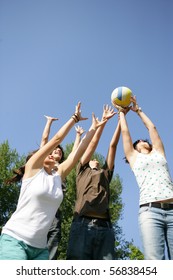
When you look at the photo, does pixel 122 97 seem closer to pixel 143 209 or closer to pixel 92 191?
pixel 92 191

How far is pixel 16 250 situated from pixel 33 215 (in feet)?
1.28

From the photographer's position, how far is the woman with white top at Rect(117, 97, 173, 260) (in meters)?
4.03

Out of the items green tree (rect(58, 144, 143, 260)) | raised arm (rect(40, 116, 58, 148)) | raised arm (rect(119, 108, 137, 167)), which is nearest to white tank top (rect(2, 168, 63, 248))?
raised arm (rect(119, 108, 137, 167))

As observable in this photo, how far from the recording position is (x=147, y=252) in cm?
399

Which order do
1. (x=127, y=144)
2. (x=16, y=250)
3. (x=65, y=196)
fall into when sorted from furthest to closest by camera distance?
(x=65, y=196)
(x=127, y=144)
(x=16, y=250)

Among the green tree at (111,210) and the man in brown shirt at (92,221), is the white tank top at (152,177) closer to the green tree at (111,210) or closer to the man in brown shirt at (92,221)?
the man in brown shirt at (92,221)

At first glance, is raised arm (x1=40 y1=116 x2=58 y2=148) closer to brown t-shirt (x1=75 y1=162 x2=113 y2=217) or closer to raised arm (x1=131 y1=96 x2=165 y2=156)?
brown t-shirt (x1=75 y1=162 x2=113 y2=217)

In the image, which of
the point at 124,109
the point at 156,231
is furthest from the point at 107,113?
the point at 156,231

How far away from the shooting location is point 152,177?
4.49 metres

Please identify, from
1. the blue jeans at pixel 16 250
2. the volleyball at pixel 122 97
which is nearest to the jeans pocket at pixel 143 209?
the blue jeans at pixel 16 250

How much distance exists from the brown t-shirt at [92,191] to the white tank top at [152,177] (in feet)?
1.78
